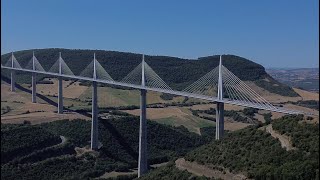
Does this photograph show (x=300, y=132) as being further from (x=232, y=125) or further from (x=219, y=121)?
(x=232, y=125)

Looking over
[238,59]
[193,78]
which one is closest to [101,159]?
[193,78]

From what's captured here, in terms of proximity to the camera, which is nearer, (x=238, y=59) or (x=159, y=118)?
(x=159, y=118)

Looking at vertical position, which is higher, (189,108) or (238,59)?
(238,59)

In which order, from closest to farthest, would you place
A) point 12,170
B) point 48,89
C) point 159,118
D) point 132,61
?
point 12,170 → point 159,118 → point 48,89 → point 132,61

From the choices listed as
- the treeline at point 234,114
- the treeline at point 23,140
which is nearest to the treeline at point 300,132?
the treeline at point 23,140

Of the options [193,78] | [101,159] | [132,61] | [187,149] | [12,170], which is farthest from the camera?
[132,61]

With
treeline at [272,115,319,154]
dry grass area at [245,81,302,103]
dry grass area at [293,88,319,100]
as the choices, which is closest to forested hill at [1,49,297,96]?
Result: dry grass area at [293,88,319,100]

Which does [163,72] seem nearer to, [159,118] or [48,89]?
[48,89]

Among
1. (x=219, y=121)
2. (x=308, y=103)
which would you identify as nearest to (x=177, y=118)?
(x=308, y=103)

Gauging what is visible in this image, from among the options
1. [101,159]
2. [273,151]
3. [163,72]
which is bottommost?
[101,159]

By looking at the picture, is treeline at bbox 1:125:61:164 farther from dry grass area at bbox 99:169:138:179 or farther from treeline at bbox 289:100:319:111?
treeline at bbox 289:100:319:111
